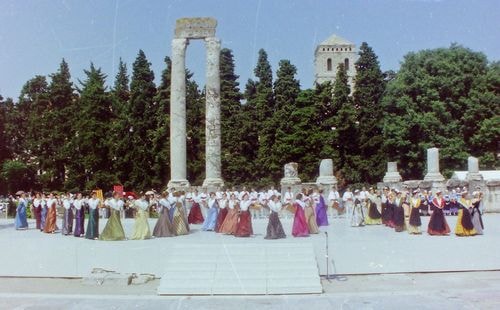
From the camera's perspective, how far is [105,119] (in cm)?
5250

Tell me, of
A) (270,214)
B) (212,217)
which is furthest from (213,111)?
(270,214)

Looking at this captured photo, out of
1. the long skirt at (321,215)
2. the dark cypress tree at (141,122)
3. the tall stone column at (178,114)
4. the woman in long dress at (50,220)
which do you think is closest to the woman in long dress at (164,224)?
the woman in long dress at (50,220)

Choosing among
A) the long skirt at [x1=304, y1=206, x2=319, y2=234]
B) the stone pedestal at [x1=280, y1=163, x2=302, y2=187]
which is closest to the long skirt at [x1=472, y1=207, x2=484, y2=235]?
the long skirt at [x1=304, y1=206, x2=319, y2=234]

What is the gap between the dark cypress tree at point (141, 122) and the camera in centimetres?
4891

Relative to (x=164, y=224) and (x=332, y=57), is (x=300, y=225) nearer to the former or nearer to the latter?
(x=164, y=224)

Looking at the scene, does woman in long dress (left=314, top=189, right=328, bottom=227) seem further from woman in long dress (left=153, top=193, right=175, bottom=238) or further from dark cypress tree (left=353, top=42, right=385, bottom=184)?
dark cypress tree (left=353, top=42, right=385, bottom=184)

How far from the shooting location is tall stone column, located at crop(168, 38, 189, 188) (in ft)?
103

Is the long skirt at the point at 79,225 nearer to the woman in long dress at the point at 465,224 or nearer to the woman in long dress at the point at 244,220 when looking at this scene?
the woman in long dress at the point at 244,220

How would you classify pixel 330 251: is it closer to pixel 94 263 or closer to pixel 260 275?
pixel 260 275

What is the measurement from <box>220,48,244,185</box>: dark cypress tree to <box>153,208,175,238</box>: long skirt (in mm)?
28582

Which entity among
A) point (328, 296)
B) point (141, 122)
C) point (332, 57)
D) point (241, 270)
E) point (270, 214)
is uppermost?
point (332, 57)

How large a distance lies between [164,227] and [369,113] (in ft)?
108

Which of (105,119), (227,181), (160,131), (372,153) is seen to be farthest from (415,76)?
(105,119)

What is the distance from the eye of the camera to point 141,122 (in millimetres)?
50094
